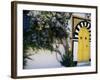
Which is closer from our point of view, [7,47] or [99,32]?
[7,47]

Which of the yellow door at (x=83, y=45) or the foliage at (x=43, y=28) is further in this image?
the yellow door at (x=83, y=45)

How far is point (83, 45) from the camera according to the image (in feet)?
6.71

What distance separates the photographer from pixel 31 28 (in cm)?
186

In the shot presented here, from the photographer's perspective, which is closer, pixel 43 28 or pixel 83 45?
pixel 43 28

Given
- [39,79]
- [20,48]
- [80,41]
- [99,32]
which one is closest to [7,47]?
[20,48]

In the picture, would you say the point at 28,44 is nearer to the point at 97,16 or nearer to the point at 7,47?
the point at 7,47

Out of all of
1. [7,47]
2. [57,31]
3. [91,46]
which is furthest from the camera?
[91,46]

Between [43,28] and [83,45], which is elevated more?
[43,28]

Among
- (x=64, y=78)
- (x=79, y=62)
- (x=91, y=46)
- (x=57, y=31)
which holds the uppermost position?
(x=57, y=31)

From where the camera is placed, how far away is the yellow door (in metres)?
2.03

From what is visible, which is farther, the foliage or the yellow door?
the yellow door

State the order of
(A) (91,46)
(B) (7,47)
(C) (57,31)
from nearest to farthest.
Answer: (B) (7,47) < (C) (57,31) < (A) (91,46)

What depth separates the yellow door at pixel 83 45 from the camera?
2.03 m

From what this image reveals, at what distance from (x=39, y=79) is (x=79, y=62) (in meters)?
0.37
